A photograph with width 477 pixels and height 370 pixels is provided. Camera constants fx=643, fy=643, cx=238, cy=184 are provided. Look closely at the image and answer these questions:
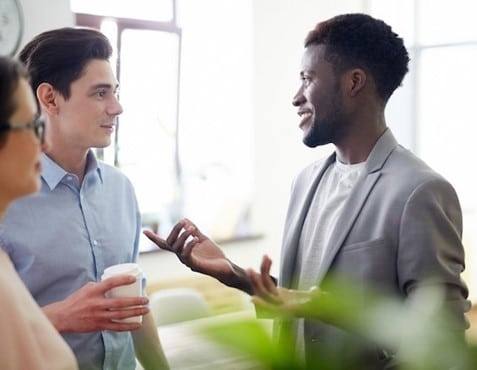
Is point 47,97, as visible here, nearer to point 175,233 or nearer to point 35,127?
point 175,233

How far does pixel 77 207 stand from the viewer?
157cm

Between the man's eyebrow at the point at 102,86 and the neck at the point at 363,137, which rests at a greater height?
the man's eyebrow at the point at 102,86

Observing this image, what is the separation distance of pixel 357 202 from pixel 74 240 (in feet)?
2.22

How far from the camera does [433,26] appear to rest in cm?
564

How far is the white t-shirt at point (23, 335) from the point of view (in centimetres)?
95

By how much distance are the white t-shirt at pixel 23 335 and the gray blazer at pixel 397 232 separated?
23.9 inches

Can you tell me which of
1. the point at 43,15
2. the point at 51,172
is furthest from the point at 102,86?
the point at 43,15

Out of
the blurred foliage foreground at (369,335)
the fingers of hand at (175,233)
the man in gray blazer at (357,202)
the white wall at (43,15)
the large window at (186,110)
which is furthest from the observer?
the large window at (186,110)

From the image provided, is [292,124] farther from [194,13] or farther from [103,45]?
[103,45]

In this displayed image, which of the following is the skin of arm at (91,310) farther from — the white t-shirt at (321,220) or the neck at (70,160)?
the white t-shirt at (321,220)

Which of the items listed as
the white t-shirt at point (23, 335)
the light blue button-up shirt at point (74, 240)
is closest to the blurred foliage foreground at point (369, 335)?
the white t-shirt at point (23, 335)

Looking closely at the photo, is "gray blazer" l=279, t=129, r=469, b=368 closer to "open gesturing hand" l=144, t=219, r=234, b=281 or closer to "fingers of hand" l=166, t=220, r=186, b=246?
"open gesturing hand" l=144, t=219, r=234, b=281

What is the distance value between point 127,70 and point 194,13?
2.32 ft

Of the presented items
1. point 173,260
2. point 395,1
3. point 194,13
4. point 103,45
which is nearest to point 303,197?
point 103,45
